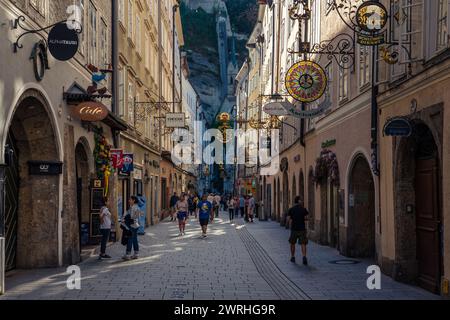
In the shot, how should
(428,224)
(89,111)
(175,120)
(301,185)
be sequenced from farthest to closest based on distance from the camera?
(175,120) → (301,185) → (89,111) → (428,224)

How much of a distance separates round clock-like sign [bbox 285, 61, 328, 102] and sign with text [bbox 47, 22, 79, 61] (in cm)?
692

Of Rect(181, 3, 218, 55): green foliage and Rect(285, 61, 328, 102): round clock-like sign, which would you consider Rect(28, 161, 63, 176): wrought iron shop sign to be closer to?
Rect(285, 61, 328, 102): round clock-like sign

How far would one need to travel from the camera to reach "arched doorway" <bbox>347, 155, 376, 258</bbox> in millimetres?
17688

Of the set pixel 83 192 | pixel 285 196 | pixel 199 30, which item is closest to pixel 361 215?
pixel 83 192

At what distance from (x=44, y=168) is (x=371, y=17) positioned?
315 inches

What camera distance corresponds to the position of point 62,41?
12.4 metres

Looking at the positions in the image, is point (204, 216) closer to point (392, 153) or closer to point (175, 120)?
point (175, 120)

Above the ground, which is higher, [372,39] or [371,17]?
[371,17]

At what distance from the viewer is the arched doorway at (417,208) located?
11952mm

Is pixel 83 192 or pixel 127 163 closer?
pixel 83 192

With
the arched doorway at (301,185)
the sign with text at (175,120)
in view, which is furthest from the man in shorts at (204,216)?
the sign with text at (175,120)

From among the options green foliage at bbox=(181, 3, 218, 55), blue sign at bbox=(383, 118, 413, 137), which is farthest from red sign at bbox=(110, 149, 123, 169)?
green foliage at bbox=(181, 3, 218, 55)

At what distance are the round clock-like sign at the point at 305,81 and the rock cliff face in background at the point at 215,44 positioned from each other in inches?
4079
